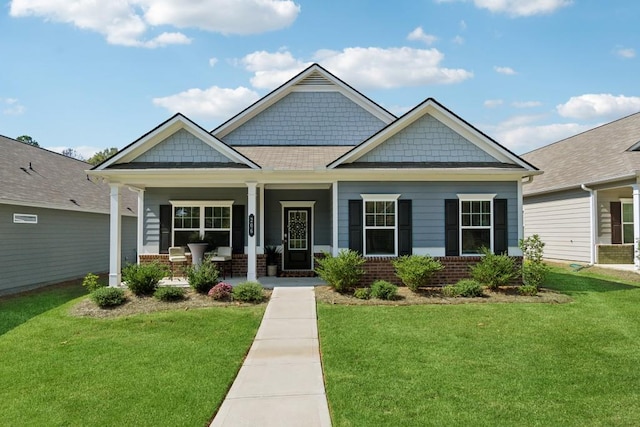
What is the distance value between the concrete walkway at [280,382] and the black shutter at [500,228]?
6.18 metres

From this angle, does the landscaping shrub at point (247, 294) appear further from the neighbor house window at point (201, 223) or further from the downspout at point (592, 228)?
the downspout at point (592, 228)

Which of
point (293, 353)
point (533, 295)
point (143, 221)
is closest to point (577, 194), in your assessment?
point (533, 295)

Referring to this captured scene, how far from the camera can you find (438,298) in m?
10.4

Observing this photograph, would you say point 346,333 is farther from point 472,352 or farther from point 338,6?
point 338,6

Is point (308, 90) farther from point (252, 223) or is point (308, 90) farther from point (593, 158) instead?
point (593, 158)

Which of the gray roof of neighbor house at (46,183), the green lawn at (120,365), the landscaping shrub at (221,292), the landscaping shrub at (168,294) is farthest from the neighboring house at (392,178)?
the green lawn at (120,365)

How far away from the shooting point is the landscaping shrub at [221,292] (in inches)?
400

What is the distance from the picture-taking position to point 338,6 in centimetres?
1173

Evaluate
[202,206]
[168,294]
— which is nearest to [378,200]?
[202,206]

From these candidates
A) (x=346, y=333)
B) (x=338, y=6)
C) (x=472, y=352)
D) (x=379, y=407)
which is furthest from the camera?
(x=338, y=6)

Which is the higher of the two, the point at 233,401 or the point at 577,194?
the point at 577,194

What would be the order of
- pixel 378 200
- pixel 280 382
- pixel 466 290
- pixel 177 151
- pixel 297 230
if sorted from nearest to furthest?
pixel 280 382 < pixel 466 290 < pixel 177 151 < pixel 378 200 < pixel 297 230

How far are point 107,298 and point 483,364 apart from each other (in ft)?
26.0

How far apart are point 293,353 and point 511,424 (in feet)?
10.9
